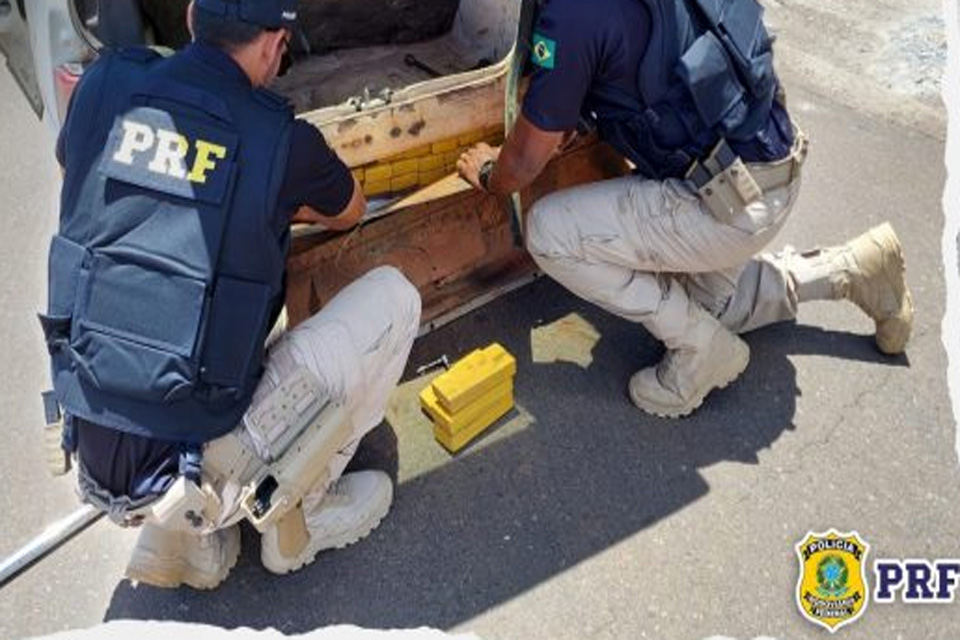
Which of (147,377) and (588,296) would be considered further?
(588,296)

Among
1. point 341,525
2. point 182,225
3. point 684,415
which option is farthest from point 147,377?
point 684,415

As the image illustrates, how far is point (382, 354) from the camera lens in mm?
2623

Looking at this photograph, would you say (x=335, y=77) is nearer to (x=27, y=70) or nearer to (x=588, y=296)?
(x=27, y=70)

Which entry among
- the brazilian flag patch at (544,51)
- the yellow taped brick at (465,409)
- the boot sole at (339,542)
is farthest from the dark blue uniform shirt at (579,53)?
the boot sole at (339,542)

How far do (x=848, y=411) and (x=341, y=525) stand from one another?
1846 mm

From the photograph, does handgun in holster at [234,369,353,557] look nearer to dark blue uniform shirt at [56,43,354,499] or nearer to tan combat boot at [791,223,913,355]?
dark blue uniform shirt at [56,43,354,499]

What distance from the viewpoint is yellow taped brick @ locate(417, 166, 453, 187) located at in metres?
3.18

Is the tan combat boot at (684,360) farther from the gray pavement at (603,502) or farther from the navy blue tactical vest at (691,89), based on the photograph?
the navy blue tactical vest at (691,89)

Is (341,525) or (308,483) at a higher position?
(308,483)

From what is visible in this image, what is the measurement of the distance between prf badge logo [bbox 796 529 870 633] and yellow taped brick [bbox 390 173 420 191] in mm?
1742

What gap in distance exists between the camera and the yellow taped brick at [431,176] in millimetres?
3180

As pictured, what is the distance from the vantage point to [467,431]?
3.09m

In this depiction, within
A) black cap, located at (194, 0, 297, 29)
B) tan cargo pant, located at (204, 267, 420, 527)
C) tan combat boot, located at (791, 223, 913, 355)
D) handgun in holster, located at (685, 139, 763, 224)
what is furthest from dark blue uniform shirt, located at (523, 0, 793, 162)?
tan combat boot, located at (791, 223, 913, 355)

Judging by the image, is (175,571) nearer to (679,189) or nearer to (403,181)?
(403,181)
